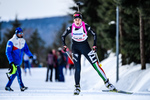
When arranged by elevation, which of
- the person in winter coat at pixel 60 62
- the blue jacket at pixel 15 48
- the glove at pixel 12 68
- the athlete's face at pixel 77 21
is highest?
the athlete's face at pixel 77 21

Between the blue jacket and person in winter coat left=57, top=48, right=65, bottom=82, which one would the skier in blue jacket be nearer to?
the blue jacket

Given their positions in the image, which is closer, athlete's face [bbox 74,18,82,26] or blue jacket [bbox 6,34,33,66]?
athlete's face [bbox 74,18,82,26]

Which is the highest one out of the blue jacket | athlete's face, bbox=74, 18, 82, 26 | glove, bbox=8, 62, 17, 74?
athlete's face, bbox=74, 18, 82, 26

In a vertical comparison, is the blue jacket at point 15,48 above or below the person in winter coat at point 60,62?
above

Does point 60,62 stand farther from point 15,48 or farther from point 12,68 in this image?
point 12,68

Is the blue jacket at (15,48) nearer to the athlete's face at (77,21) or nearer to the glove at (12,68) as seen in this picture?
the glove at (12,68)

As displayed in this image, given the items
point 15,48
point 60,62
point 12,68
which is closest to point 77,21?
point 15,48

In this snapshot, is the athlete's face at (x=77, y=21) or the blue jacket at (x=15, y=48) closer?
the athlete's face at (x=77, y=21)

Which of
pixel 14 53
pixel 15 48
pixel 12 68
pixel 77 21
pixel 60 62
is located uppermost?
pixel 77 21

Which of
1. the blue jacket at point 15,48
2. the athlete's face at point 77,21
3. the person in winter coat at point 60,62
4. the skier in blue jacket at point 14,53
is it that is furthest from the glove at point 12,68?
the person in winter coat at point 60,62

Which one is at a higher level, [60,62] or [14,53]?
[14,53]

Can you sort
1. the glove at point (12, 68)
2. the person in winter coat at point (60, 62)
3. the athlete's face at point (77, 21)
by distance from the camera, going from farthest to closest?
the person in winter coat at point (60, 62) < the glove at point (12, 68) < the athlete's face at point (77, 21)

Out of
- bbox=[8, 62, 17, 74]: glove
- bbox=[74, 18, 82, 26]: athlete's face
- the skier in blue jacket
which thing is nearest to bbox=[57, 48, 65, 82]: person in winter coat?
the skier in blue jacket

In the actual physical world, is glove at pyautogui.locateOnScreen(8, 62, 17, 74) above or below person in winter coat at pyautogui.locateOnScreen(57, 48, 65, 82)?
above
